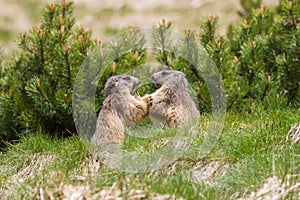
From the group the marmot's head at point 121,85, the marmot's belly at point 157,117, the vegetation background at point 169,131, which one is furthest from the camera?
the marmot's belly at point 157,117

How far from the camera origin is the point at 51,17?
943 centimetres

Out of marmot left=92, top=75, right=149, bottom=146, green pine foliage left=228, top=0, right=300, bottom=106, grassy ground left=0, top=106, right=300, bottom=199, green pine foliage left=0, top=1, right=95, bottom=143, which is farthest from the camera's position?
green pine foliage left=228, top=0, right=300, bottom=106

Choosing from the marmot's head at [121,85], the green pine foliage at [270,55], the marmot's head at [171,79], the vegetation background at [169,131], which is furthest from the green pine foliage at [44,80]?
the green pine foliage at [270,55]

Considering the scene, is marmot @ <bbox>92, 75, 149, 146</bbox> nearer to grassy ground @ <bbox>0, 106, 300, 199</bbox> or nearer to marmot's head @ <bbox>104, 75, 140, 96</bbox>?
marmot's head @ <bbox>104, 75, 140, 96</bbox>

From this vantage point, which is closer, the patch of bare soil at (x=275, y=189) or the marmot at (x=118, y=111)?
the patch of bare soil at (x=275, y=189)

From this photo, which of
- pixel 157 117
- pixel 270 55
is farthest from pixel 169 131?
pixel 270 55

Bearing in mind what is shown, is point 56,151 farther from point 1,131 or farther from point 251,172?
point 251,172

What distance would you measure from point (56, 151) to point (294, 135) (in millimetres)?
2471

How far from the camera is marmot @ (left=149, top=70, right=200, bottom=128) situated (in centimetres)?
733

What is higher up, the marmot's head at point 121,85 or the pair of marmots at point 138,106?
the marmot's head at point 121,85

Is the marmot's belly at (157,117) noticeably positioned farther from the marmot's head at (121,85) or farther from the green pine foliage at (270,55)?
the green pine foliage at (270,55)

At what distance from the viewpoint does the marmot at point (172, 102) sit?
7.33 m

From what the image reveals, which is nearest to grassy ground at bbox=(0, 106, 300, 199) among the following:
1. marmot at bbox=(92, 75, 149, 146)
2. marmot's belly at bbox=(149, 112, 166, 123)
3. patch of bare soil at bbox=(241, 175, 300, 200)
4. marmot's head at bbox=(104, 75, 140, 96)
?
patch of bare soil at bbox=(241, 175, 300, 200)

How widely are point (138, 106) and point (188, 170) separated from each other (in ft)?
3.53
